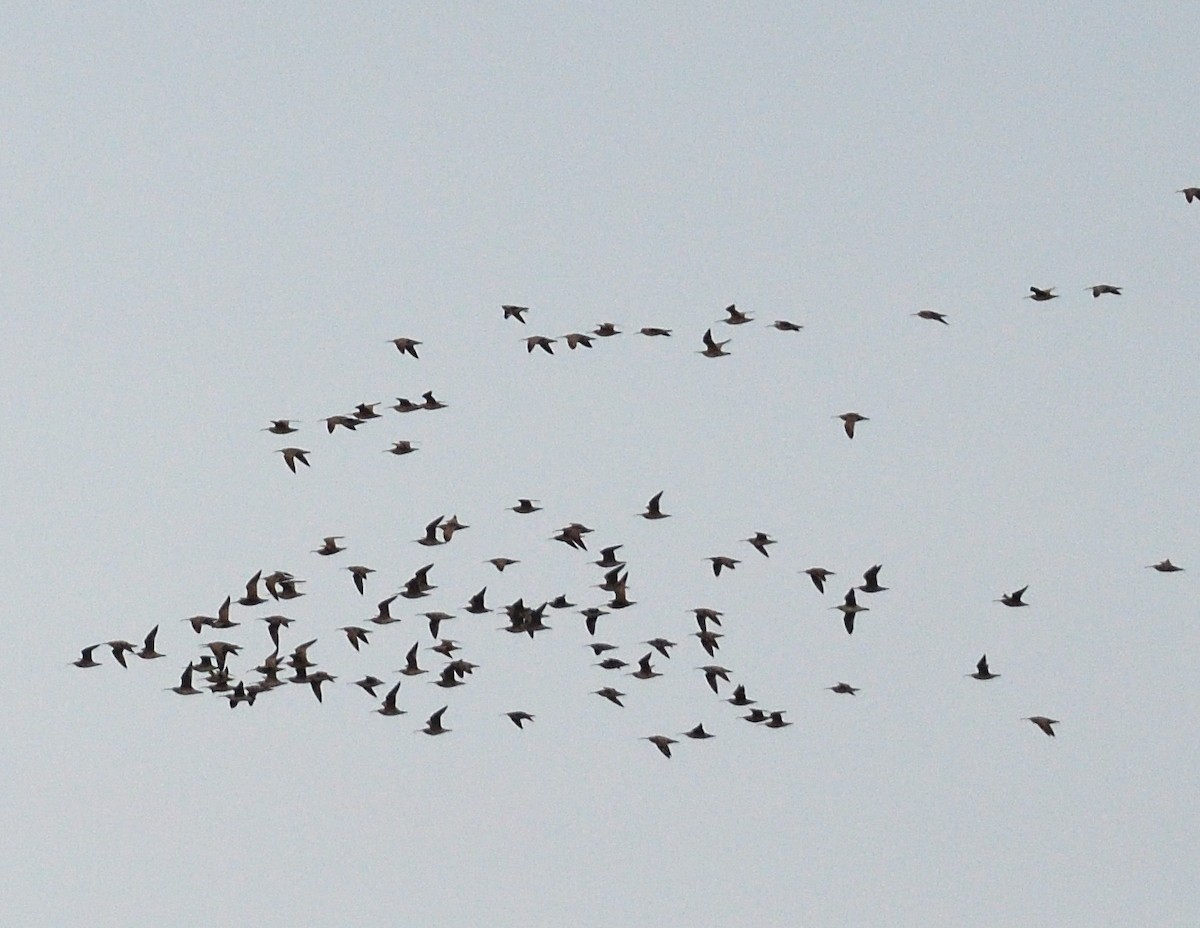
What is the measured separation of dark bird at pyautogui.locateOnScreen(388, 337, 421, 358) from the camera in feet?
301

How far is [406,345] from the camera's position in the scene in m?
92.5

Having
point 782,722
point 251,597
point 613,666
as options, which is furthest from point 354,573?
point 782,722

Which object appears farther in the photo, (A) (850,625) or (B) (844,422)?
(A) (850,625)

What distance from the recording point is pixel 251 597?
9788 centimetres

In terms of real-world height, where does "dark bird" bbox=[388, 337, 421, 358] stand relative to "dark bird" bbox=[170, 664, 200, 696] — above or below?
above

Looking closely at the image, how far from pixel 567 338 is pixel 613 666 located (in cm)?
1477

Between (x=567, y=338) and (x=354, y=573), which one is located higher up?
(x=567, y=338)

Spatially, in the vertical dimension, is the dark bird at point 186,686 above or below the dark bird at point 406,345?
below

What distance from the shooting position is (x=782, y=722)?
101 m

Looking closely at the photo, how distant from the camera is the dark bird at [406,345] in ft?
301

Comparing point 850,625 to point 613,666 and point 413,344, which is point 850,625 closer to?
point 613,666

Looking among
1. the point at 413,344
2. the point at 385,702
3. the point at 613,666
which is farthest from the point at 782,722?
the point at 413,344

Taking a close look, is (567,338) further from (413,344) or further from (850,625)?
(850,625)

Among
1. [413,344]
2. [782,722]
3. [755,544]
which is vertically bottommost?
[782,722]
